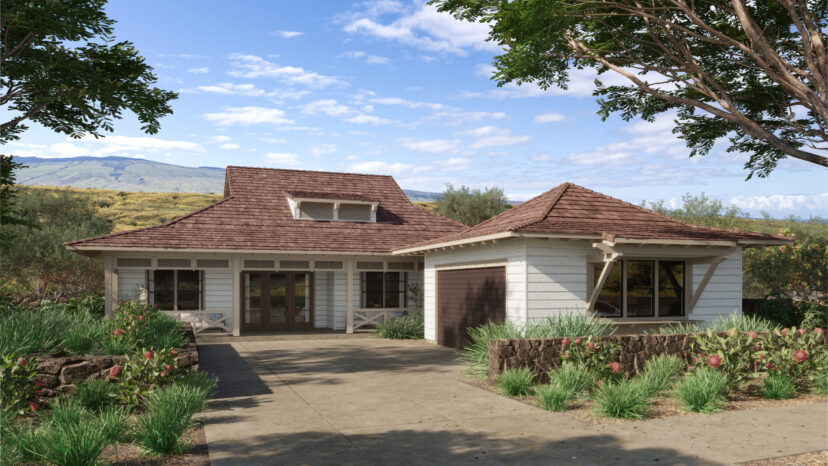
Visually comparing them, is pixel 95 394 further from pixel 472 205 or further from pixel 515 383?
pixel 472 205

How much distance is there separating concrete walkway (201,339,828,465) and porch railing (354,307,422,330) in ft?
33.3

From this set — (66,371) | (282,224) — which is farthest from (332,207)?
(66,371)

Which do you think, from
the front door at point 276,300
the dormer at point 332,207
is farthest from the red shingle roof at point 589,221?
the front door at point 276,300

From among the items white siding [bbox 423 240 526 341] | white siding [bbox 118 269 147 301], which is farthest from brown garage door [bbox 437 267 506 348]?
white siding [bbox 118 269 147 301]

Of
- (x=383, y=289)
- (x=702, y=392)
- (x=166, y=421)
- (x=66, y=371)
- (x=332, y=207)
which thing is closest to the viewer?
(x=166, y=421)

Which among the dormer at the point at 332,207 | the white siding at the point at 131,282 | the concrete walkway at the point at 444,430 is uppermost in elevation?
the dormer at the point at 332,207

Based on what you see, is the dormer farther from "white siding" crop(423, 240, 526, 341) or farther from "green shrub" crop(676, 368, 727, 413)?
"green shrub" crop(676, 368, 727, 413)

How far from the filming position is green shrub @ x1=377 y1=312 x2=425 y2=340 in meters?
20.2

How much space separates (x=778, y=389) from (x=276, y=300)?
654 inches

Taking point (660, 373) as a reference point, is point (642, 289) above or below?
above

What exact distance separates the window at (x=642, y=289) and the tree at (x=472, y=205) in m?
28.7

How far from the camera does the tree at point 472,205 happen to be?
44.3 meters

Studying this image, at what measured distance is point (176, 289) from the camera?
2062cm

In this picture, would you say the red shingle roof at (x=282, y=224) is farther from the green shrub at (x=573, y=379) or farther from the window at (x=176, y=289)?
the green shrub at (x=573, y=379)
